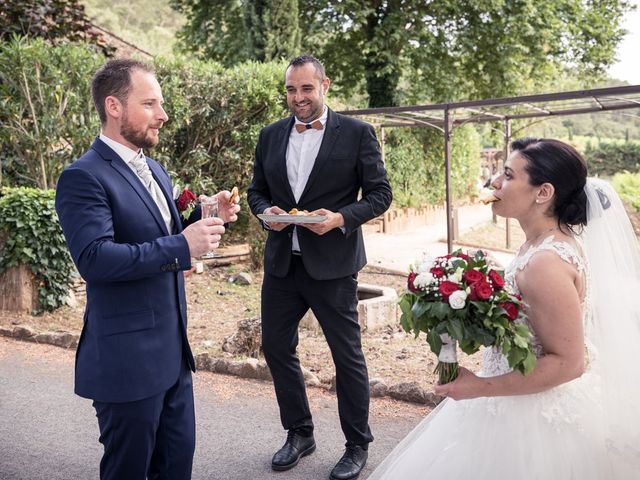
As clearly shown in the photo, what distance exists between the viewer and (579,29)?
20.8 metres

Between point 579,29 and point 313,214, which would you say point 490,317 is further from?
point 579,29

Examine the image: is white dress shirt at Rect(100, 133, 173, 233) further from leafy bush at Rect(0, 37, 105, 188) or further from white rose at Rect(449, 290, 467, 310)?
leafy bush at Rect(0, 37, 105, 188)

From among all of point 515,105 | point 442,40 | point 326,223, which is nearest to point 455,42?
point 442,40

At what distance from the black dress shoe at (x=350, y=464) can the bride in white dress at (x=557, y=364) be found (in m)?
1.03

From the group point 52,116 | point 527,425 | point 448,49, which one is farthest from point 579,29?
point 527,425

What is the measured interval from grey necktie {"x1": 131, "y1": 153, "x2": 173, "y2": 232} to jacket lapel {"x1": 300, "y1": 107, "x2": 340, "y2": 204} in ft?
3.74

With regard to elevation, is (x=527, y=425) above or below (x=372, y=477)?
above

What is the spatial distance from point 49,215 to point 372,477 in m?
5.83

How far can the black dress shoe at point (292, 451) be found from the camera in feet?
13.1

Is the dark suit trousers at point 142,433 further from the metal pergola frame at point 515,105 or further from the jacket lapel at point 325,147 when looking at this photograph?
the metal pergola frame at point 515,105

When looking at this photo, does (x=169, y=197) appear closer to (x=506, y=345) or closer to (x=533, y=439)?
(x=506, y=345)

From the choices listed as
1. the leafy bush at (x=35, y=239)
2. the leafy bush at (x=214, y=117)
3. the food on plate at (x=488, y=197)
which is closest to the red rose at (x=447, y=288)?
the food on plate at (x=488, y=197)

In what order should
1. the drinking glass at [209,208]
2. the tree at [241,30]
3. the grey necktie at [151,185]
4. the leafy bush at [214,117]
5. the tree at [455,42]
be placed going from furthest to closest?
the tree at [455,42] → the tree at [241,30] → the leafy bush at [214,117] → the drinking glass at [209,208] → the grey necktie at [151,185]

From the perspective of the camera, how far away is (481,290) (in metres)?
2.37
